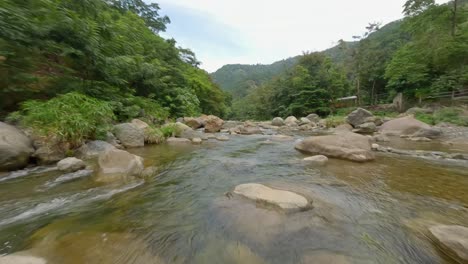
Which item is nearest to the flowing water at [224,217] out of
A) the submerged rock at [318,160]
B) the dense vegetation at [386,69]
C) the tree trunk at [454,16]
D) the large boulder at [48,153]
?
the large boulder at [48,153]

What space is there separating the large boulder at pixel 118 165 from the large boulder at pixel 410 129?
10.4 m

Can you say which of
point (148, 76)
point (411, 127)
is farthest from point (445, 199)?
point (148, 76)

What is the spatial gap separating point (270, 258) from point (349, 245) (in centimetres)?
73

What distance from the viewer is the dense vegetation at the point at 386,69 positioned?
16094 mm

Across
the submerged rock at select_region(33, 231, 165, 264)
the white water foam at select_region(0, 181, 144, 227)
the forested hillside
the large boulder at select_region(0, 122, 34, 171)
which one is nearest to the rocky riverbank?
the large boulder at select_region(0, 122, 34, 171)

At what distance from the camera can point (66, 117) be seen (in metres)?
4.68

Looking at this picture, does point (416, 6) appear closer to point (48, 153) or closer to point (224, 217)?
point (224, 217)

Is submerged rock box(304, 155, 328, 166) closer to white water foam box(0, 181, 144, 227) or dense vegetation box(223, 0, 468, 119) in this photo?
white water foam box(0, 181, 144, 227)

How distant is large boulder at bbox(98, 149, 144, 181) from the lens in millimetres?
3684

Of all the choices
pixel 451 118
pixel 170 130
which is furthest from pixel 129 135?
pixel 451 118

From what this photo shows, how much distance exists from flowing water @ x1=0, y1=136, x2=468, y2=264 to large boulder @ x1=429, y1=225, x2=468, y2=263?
0.30 feet

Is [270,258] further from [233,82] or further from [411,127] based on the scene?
[233,82]

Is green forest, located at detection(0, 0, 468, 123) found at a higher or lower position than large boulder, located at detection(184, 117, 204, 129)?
higher

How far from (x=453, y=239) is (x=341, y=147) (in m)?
3.47
